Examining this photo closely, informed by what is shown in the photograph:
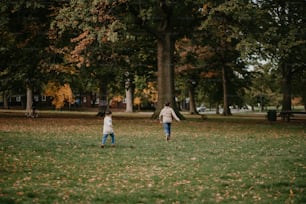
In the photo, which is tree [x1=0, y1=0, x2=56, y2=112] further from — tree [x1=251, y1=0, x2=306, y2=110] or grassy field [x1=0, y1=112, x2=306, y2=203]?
grassy field [x1=0, y1=112, x2=306, y2=203]

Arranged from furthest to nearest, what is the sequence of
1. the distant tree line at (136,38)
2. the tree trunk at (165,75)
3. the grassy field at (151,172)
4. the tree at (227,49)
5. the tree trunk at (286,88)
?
the tree trunk at (286,88) < the tree trunk at (165,75) < the tree at (227,49) < the distant tree line at (136,38) < the grassy field at (151,172)

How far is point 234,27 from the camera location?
1165 inches

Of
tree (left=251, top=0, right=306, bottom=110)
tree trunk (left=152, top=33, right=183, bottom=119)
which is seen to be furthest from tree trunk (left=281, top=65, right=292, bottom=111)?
tree trunk (left=152, top=33, right=183, bottom=119)

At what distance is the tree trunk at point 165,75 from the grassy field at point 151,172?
1513 centimetres

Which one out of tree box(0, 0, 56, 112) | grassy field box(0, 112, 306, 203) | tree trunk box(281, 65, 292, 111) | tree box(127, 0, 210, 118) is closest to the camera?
grassy field box(0, 112, 306, 203)

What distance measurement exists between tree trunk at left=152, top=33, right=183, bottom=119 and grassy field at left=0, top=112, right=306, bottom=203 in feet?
49.7

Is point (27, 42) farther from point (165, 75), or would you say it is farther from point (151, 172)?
point (151, 172)

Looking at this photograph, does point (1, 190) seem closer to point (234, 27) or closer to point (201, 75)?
point (234, 27)

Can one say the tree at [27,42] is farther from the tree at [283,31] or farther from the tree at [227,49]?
the tree at [283,31]

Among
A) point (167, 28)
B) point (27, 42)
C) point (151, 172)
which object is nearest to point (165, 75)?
point (167, 28)

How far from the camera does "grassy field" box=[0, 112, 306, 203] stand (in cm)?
885

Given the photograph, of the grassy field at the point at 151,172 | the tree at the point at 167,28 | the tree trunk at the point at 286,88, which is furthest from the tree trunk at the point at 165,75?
the grassy field at the point at 151,172

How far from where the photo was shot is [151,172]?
37.9ft

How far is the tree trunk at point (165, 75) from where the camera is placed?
33656mm
